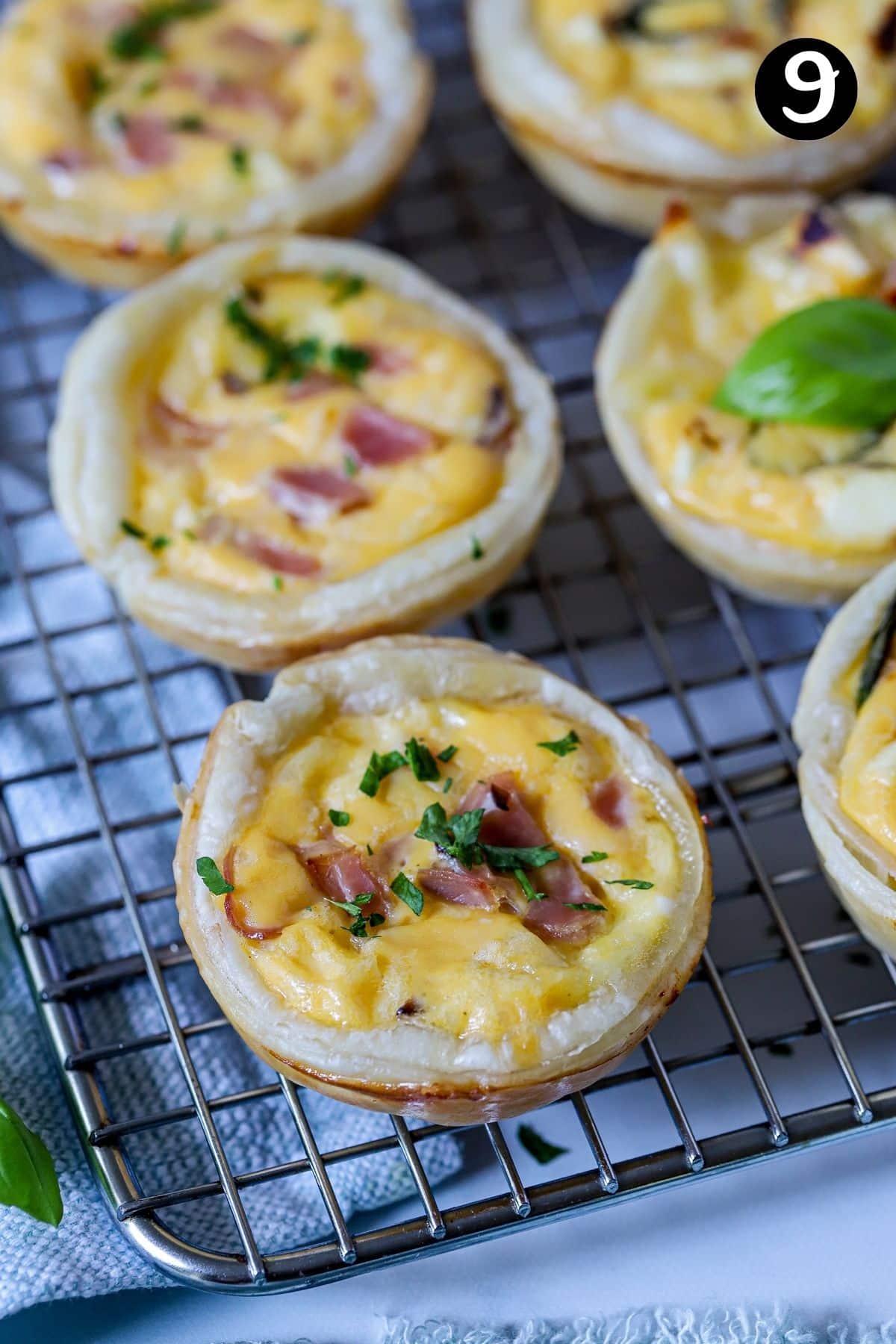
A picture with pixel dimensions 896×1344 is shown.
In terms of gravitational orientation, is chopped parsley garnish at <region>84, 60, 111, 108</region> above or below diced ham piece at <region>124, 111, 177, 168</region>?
above

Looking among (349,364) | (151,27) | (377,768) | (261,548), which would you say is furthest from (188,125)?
(377,768)

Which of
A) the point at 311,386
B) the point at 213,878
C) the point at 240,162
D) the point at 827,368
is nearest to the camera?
the point at 213,878

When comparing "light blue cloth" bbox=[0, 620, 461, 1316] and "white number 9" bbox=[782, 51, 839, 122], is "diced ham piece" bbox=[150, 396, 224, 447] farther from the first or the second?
"white number 9" bbox=[782, 51, 839, 122]

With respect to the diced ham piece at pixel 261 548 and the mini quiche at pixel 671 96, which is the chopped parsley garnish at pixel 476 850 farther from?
the mini quiche at pixel 671 96

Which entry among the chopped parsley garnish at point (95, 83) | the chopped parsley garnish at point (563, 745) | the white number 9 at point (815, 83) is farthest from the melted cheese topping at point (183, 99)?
the chopped parsley garnish at point (563, 745)

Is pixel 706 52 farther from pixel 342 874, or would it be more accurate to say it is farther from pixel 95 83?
pixel 342 874

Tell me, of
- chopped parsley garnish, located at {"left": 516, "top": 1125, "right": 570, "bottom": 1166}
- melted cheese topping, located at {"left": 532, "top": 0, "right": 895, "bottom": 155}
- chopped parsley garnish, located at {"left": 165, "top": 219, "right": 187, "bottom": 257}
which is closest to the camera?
chopped parsley garnish, located at {"left": 516, "top": 1125, "right": 570, "bottom": 1166}

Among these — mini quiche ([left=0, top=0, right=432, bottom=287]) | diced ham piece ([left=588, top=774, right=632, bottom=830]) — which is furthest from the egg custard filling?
mini quiche ([left=0, top=0, right=432, bottom=287])

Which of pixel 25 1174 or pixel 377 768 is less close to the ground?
pixel 377 768
